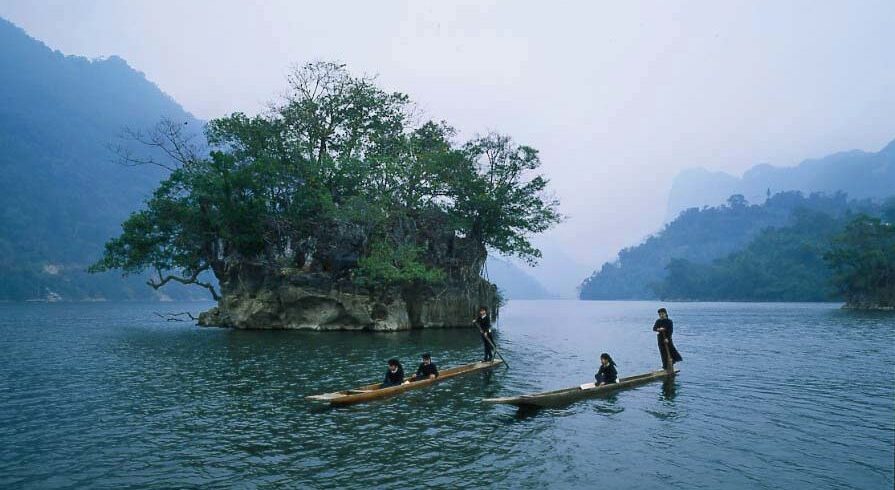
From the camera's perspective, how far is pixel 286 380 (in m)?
21.2

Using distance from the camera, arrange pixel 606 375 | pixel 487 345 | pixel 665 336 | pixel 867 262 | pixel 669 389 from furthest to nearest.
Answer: pixel 867 262
pixel 487 345
pixel 665 336
pixel 669 389
pixel 606 375

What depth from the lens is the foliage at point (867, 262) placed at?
79.5 m

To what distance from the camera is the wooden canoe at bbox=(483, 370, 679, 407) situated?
15.5 meters

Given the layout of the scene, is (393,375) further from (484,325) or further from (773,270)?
(773,270)

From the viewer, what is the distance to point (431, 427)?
Result: 14250mm

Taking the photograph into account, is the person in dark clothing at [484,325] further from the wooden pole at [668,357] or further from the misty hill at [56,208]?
the misty hill at [56,208]

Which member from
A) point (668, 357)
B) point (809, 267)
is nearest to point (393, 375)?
point (668, 357)

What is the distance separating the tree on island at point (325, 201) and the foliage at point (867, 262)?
2317 inches

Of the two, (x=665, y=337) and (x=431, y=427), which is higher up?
(x=665, y=337)

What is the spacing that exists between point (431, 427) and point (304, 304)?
33672mm

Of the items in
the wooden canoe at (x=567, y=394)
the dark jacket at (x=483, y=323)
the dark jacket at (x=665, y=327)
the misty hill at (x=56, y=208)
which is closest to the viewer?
the wooden canoe at (x=567, y=394)

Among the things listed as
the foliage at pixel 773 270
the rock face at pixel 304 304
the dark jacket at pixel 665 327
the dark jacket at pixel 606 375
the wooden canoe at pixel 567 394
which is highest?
the foliage at pixel 773 270

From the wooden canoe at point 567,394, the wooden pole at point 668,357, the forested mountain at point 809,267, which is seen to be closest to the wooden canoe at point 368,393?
the wooden canoe at point 567,394

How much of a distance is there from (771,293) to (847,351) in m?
125
